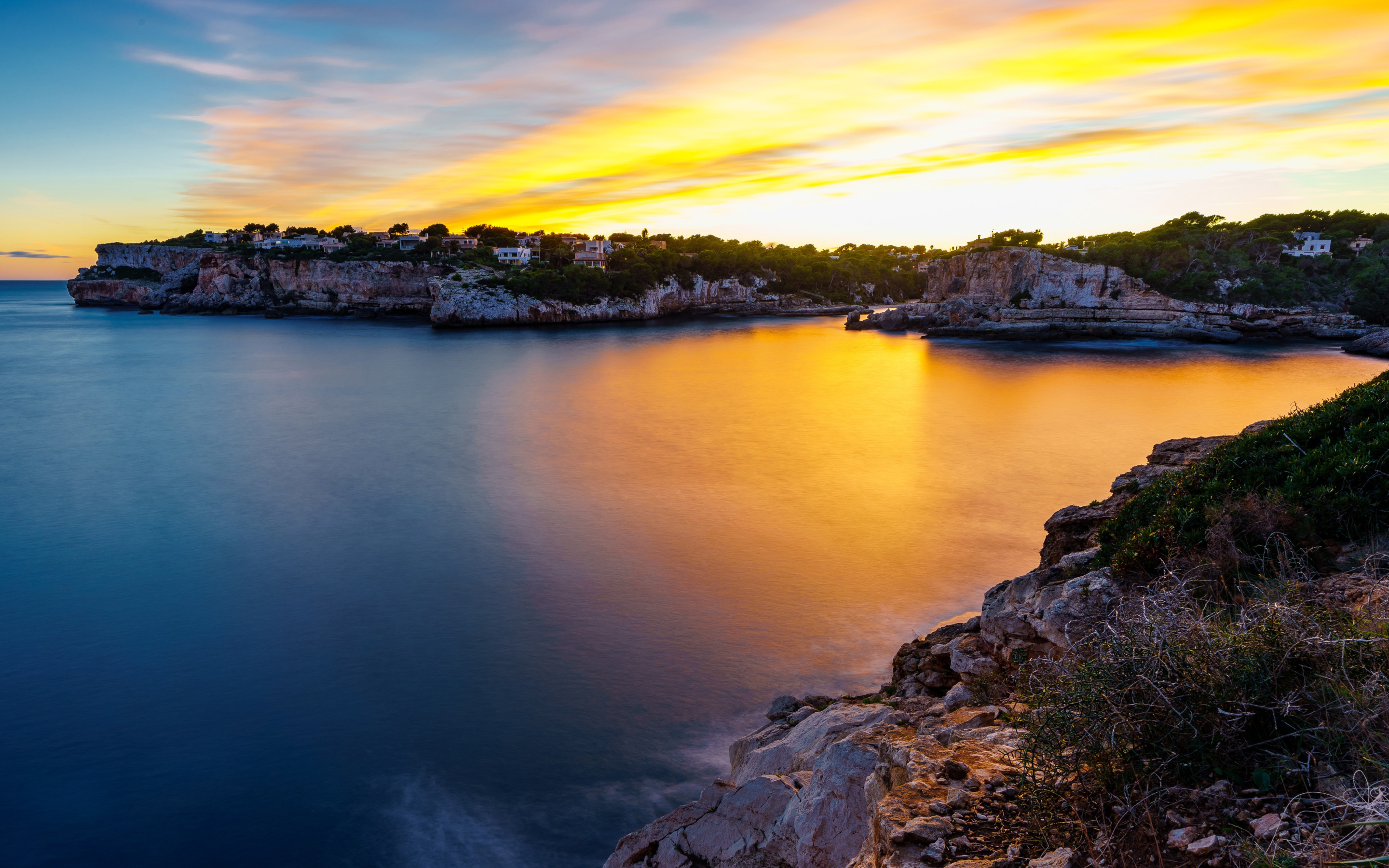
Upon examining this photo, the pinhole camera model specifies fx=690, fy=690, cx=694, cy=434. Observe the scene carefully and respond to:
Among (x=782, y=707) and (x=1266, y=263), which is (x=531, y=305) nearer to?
(x=782, y=707)

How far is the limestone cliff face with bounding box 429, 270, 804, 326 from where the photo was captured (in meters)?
61.2

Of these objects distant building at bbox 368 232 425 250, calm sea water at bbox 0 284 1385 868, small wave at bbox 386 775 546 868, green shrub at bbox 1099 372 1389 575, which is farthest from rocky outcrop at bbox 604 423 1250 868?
distant building at bbox 368 232 425 250

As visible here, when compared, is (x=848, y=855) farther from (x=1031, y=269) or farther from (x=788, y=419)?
(x=1031, y=269)

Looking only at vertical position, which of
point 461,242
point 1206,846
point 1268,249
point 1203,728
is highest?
point 461,242

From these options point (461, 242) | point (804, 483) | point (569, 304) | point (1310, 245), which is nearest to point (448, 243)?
point (461, 242)

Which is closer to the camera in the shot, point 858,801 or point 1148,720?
point 1148,720

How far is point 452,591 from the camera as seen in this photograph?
11.3 metres

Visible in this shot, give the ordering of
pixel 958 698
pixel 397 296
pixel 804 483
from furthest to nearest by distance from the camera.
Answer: pixel 397 296
pixel 804 483
pixel 958 698

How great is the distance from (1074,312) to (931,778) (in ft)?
201

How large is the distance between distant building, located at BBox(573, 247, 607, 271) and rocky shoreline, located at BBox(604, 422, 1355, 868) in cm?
7399

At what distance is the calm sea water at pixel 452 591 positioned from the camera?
6.90 m

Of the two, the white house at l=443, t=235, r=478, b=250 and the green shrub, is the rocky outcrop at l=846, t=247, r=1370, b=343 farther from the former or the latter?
the white house at l=443, t=235, r=478, b=250

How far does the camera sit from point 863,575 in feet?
39.3

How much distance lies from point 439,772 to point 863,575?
292 inches
